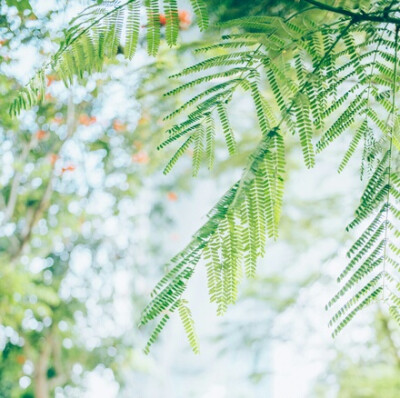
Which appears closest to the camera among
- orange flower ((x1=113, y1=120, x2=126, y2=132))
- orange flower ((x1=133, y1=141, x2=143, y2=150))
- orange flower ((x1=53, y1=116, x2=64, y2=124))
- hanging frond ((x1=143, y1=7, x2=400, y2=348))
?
hanging frond ((x1=143, y1=7, x2=400, y2=348))

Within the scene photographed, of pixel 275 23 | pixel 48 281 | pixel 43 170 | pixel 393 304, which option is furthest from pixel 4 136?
pixel 393 304

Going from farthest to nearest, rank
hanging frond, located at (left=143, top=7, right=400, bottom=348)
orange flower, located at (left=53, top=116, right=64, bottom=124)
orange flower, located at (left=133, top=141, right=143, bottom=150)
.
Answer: orange flower, located at (left=133, top=141, right=143, bottom=150)
orange flower, located at (left=53, top=116, right=64, bottom=124)
hanging frond, located at (left=143, top=7, right=400, bottom=348)

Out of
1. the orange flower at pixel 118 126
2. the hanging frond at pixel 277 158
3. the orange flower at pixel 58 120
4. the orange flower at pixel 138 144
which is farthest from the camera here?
the orange flower at pixel 138 144

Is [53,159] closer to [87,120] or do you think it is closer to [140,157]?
[87,120]

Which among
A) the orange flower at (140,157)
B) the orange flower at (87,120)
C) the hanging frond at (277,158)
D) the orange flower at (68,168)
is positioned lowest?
the orange flower at (140,157)

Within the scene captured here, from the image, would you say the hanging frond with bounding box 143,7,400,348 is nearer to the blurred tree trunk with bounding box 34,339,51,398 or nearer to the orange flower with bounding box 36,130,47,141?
the orange flower with bounding box 36,130,47,141

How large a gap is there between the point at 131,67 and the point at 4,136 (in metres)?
0.71

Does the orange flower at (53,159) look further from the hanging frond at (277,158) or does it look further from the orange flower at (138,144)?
the hanging frond at (277,158)

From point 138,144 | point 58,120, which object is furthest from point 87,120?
point 138,144

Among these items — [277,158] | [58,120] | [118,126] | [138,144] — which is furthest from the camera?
[138,144]

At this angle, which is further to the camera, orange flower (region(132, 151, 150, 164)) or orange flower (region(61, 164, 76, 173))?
orange flower (region(132, 151, 150, 164))

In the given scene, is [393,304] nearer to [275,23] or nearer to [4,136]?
[275,23]

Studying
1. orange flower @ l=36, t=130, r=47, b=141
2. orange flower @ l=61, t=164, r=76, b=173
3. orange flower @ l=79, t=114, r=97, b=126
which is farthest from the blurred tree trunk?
orange flower @ l=79, t=114, r=97, b=126

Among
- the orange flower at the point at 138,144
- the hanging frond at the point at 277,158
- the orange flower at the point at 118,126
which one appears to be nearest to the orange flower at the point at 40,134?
the orange flower at the point at 118,126
